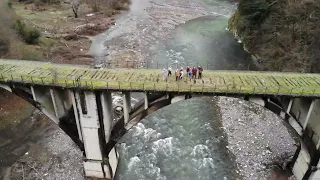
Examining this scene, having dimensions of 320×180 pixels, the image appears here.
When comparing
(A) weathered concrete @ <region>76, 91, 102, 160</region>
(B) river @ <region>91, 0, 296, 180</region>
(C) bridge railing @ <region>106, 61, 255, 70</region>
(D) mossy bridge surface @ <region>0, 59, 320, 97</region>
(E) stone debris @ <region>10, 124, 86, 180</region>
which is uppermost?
(D) mossy bridge surface @ <region>0, 59, 320, 97</region>

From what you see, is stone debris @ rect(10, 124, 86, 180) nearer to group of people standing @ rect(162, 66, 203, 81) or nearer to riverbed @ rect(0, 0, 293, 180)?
riverbed @ rect(0, 0, 293, 180)

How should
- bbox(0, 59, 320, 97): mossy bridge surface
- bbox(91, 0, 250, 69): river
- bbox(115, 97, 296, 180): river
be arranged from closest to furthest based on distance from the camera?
bbox(0, 59, 320, 97): mossy bridge surface
bbox(115, 97, 296, 180): river
bbox(91, 0, 250, 69): river

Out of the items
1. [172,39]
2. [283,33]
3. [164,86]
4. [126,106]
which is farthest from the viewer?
[172,39]

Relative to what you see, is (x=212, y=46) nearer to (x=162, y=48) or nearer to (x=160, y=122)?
(x=162, y=48)

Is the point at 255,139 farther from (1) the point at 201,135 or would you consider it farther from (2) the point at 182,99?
(2) the point at 182,99

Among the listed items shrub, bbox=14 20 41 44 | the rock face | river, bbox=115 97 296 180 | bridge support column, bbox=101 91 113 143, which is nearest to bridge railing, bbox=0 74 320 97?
bridge support column, bbox=101 91 113 143

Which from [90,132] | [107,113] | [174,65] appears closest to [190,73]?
[107,113]

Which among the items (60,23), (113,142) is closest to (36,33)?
(60,23)
